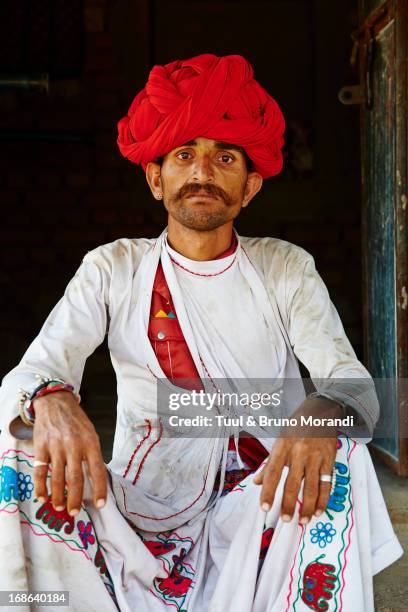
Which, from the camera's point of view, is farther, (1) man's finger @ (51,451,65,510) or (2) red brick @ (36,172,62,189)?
(2) red brick @ (36,172,62,189)

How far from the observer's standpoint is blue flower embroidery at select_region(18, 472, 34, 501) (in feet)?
6.38

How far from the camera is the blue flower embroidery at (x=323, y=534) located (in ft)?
6.33

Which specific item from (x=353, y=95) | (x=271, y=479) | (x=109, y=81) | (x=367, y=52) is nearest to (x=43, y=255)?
(x=109, y=81)

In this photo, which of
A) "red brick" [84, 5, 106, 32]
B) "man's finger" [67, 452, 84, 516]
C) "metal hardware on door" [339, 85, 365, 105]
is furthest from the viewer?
"red brick" [84, 5, 106, 32]

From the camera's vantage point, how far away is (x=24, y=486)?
6.40ft

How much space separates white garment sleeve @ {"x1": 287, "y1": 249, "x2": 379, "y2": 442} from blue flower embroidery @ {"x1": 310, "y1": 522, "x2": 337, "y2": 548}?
0.23 meters

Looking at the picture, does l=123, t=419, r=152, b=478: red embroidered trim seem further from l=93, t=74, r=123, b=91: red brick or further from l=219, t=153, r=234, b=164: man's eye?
l=93, t=74, r=123, b=91: red brick

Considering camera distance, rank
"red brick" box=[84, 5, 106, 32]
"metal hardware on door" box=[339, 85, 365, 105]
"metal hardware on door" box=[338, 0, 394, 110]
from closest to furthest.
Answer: "metal hardware on door" box=[338, 0, 394, 110]
"metal hardware on door" box=[339, 85, 365, 105]
"red brick" box=[84, 5, 106, 32]

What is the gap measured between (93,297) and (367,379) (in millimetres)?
803

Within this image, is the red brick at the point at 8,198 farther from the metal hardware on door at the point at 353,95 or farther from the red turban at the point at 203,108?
the red turban at the point at 203,108

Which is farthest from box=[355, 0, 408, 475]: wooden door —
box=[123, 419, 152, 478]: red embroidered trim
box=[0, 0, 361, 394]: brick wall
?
box=[0, 0, 361, 394]: brick wall

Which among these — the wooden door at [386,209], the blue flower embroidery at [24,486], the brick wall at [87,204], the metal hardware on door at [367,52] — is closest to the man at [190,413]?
the blue flower embroidery at [24,486]

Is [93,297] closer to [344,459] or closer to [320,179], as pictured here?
[344,459]

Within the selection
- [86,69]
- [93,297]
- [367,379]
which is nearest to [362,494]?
[367,379]
